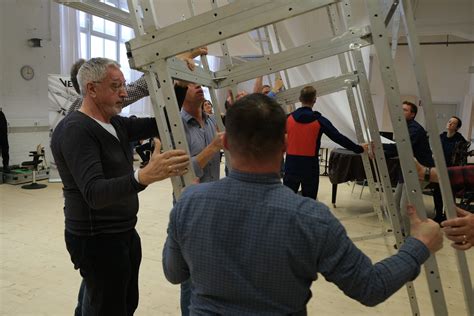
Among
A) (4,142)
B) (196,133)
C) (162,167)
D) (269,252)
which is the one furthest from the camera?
(4,142)

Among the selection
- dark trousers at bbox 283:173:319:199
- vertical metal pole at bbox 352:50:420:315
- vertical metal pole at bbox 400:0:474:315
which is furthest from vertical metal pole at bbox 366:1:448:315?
dark trousers at bbox 283:173:319:199

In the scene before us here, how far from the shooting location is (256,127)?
0.81m

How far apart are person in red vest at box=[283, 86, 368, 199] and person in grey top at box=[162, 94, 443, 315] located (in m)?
2.59

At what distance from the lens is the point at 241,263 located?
817 millimetres

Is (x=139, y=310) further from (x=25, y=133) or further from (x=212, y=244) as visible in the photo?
(x=25, y=133)

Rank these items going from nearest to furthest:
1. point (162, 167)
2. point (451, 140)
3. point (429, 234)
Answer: point (429, 234) < point (162, 167) < point (451, 140)

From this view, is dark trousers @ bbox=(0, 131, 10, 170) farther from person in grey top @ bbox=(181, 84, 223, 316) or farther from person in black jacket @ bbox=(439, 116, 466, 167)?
person in black jacket @ bbox=(439, 116, 466, 167)

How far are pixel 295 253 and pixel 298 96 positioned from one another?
2.29 m

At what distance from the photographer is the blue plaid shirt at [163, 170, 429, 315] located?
0.78 metres

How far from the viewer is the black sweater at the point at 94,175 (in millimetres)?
1222

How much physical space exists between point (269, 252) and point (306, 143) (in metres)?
2.82

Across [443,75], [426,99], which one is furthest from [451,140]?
[443,75]

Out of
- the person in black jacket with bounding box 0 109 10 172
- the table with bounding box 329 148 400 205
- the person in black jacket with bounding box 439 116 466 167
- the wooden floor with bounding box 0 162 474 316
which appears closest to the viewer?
the wooden floor with bounding box 0 162 474 316

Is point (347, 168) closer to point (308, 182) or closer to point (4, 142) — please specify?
point (308, 182)
